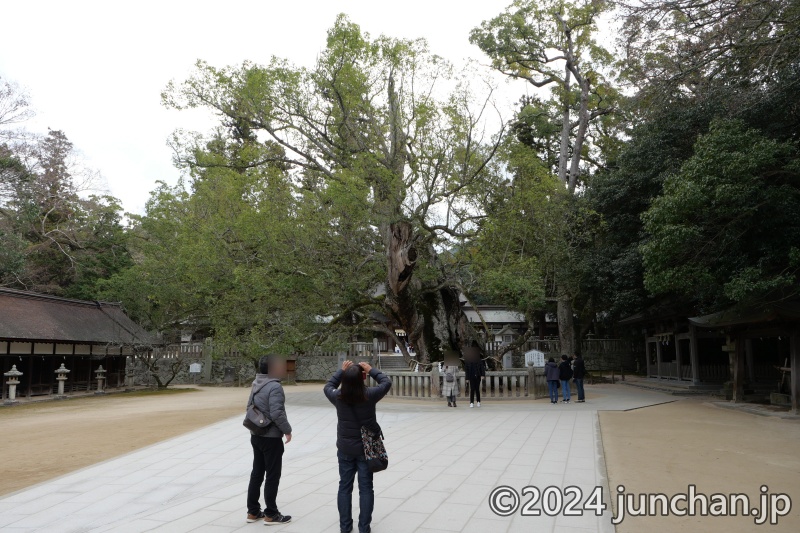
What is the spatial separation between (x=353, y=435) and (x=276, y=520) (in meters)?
A: 1.23

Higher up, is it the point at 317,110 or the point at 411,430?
the point at 317,110

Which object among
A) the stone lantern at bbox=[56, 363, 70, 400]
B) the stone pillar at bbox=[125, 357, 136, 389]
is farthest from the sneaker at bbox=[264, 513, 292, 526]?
the stone pillar at bbox=[125, 357, 136, 389]

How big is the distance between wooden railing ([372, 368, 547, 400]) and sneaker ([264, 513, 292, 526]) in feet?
35.5

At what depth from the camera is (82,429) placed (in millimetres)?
11289

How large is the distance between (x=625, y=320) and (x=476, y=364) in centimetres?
1126

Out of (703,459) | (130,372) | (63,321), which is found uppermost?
(63,321)

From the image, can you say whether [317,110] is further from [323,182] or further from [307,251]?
[307,251]

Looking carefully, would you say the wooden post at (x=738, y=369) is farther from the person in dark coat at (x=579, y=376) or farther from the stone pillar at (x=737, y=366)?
the person in dark coat at (x=579, y=376)

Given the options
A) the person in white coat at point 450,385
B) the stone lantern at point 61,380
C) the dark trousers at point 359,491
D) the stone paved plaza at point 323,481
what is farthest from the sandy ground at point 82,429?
the person in white coat at point 450,385

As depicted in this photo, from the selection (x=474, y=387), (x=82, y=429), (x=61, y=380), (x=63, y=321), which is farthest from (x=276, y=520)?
(x=63, y=321)

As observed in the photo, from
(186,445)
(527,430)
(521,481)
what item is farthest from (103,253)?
(521,481)

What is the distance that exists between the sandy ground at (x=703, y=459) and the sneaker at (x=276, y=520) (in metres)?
2.91

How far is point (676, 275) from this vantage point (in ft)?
37.3

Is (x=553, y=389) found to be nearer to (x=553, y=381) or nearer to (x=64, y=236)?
(x=553, y=381)
